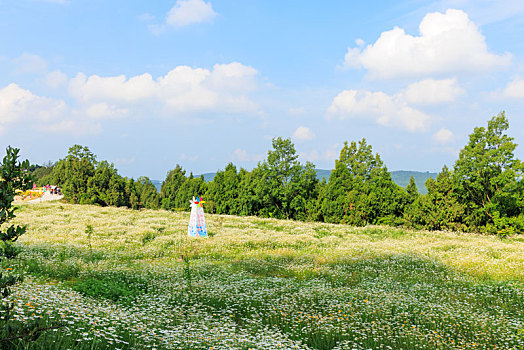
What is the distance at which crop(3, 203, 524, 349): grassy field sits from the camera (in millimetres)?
6191

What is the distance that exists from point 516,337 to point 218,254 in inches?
494

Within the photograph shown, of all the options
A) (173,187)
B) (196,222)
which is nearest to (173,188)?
(173,187)

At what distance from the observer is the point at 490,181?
2738 centimetres

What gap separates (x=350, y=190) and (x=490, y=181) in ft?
44.8

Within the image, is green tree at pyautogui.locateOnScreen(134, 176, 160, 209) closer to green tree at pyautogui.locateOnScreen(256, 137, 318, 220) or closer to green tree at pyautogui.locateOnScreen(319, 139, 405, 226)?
green tree at pyautogui.locateOnScreen(256, 137, 318, 220)

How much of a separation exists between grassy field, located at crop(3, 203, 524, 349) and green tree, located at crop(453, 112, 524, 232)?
10073 mm

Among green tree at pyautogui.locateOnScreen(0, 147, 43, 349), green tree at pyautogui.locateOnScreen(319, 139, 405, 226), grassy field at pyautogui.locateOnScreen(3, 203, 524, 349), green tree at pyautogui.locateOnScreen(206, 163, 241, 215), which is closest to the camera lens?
green tree at pyautogui.locateOnScreen(0, 147, 43, 349)

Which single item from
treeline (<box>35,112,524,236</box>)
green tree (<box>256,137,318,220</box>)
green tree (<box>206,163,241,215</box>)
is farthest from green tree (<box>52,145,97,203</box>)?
green tree (<box>256,137,318,220</box>)


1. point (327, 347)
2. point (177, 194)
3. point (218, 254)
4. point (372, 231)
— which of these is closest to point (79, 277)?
point (218, 254)

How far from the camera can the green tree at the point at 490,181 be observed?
27.4 m

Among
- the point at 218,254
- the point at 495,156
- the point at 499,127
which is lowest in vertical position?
the point at 218,254

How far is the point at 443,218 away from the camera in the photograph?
30.2m

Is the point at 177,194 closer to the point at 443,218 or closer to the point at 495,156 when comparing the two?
the point at 443,218

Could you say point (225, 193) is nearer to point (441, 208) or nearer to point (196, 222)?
point (196, 222)
